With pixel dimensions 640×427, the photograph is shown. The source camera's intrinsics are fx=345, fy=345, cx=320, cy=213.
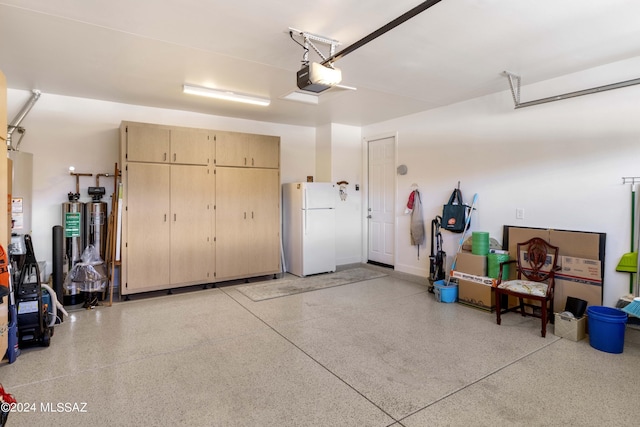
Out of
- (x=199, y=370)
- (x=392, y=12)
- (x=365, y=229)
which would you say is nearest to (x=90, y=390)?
(x=199, y=370)

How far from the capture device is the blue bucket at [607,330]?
10.1ft

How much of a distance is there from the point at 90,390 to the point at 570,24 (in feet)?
15.2

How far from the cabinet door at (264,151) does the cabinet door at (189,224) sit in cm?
80

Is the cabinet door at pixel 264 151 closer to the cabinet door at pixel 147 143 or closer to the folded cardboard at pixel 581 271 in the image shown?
the cabinet door at pixel 147 143

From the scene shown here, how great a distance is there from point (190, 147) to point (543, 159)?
4.62 meters

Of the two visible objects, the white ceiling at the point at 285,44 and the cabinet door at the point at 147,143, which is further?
the cabinet door at the point at 147,143

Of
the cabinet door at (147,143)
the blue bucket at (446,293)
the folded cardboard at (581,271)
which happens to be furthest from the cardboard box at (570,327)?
the cabinet door at (147,143)

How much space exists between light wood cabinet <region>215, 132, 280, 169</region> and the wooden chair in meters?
3.69

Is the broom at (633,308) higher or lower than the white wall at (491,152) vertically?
lower

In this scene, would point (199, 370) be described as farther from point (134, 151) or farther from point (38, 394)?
point (134, 151)

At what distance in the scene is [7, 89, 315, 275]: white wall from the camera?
14.8 ft

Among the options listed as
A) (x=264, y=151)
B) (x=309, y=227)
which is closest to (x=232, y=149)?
(x=264, y=151)

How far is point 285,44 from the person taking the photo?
3.11m

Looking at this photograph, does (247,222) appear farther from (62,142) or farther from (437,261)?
(437,261)
